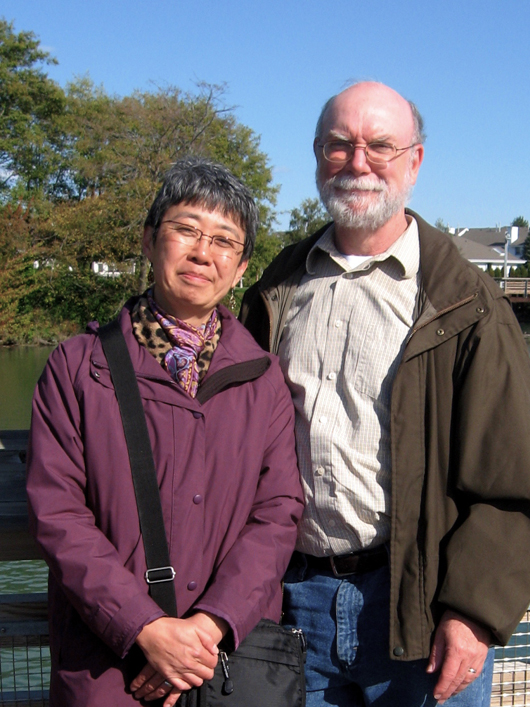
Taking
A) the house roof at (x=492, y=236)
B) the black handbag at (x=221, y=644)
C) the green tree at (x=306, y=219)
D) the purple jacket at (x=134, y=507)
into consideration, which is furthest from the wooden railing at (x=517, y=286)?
the black handbag at (x=221, y=644)

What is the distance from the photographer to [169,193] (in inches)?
84.1

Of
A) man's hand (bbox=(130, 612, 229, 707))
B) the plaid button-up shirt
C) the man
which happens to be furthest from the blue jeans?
man's hand (bbox=(130, 612, 229, 707))

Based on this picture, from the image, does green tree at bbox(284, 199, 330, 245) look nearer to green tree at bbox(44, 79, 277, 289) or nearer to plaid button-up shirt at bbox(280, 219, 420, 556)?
green tree at bbox(44, 79, 277, 289)

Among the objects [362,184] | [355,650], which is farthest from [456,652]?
[362,184]

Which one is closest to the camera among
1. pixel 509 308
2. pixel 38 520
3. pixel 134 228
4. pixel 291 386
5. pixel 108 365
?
pixel 38 520

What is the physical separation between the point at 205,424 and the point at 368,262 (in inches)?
29.8

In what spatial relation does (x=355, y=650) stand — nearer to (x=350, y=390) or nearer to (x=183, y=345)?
(x=350, y=390)

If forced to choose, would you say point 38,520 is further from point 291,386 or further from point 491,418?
point 491,418

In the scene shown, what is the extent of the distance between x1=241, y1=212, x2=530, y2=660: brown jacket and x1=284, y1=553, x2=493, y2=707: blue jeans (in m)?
0.13

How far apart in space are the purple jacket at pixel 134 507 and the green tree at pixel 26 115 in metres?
34.4

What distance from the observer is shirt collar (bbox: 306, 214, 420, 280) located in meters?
2.27

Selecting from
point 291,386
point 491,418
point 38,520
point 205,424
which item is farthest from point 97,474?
point 491,418

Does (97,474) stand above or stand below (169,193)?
below

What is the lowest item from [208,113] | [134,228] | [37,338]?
[37,338]
